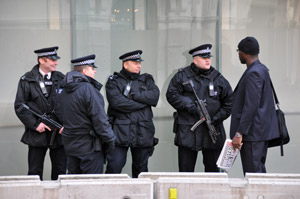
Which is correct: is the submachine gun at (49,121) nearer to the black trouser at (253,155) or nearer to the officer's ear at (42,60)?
the officer's ear at (42,60)

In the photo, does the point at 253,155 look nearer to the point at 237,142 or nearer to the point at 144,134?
the point at 237,142

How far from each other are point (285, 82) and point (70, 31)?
3.29 metres

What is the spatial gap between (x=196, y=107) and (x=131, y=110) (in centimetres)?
79

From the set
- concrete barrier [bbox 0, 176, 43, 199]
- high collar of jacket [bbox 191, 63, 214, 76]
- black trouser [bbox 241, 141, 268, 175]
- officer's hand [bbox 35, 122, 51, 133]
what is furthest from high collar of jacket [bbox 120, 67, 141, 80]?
concrete barrier [bbox 0, 176, 43, 199]

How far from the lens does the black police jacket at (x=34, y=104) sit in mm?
5957

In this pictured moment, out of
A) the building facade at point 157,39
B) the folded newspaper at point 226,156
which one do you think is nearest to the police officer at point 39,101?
the building facade at point 157,39

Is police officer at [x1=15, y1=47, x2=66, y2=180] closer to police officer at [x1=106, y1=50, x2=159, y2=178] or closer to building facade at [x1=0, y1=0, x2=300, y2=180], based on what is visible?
police officer at [x1=106, y1=50, x2=159, y2=178]

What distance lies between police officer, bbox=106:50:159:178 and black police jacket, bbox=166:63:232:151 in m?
0.30

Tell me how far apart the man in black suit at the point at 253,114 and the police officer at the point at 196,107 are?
754mm

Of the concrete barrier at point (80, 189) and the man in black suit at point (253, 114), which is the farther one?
the man in black suit at point (253, 114)

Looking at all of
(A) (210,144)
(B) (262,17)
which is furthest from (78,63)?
(B) (262,17)

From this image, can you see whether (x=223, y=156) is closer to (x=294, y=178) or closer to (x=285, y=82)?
(x=294, y=178)

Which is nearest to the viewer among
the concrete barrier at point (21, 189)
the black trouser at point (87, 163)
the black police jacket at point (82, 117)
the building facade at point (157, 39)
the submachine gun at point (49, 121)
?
the concrete barrier at point (21, 189)

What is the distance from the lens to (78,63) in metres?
5.40
